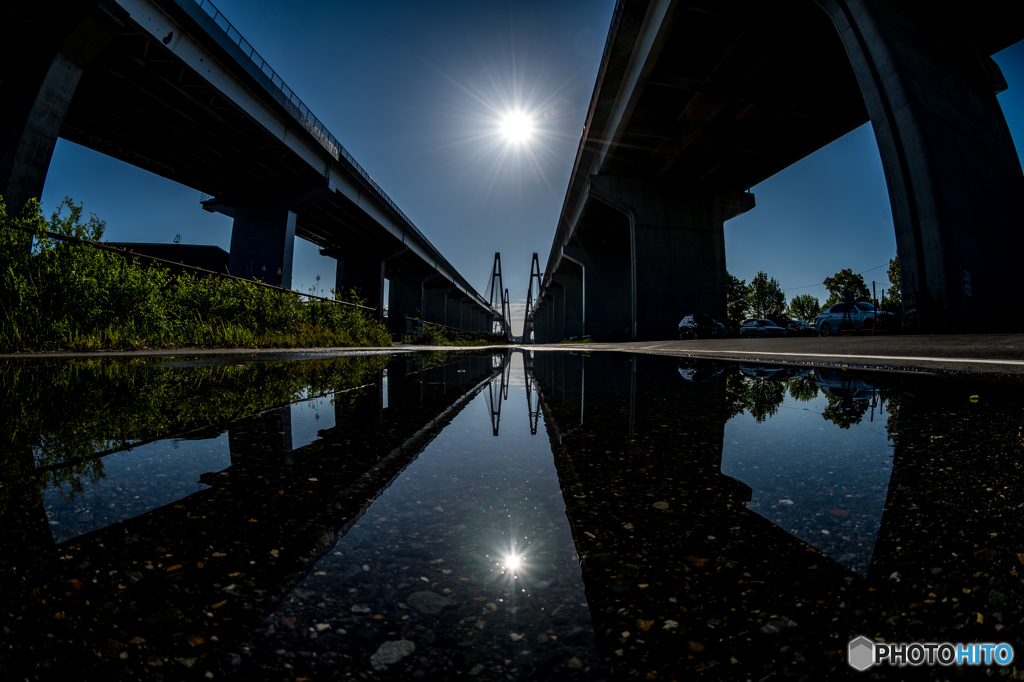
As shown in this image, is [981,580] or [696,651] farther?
[981,580]

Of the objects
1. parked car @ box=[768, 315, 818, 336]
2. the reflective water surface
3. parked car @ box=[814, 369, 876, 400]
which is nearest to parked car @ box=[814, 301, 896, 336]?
parked car @ box=[768, 315, 818, 336]

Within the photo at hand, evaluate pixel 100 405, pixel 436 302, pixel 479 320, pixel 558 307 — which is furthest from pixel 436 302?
pixel 100 405

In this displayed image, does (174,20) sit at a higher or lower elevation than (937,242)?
higher

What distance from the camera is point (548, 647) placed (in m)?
0.57

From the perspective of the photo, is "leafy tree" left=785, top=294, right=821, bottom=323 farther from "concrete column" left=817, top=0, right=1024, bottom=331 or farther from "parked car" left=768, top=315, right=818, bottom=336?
"concrete column" left=817, top=0, right=1024, bottom=331

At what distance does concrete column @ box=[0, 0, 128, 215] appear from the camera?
1327 cm

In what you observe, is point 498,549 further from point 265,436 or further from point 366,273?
point 366,273

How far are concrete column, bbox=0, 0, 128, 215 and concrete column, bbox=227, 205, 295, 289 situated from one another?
1227 cm

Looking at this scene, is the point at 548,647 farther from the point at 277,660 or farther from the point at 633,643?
the point at 277,660

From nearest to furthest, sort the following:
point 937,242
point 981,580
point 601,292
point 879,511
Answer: point 981,580 < point 879,511 < point 937,242 < point 601,292

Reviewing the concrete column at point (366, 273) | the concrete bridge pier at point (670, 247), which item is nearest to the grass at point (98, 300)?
the concrete bridge pier at point (670, 247)

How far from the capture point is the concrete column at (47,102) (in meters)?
13.3

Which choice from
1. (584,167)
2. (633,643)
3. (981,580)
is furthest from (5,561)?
(584,167)

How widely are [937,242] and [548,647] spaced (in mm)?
12381
